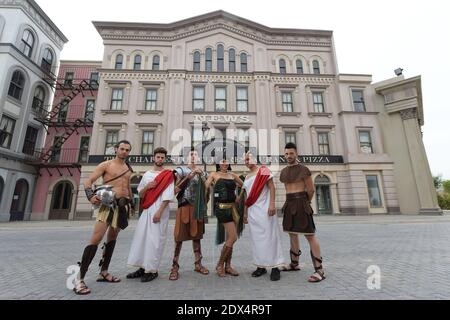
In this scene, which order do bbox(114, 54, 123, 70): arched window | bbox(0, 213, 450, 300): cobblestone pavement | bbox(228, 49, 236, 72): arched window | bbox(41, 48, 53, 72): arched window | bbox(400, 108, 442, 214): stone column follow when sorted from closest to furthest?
bbox(0, 213, 450, 300): cobblestone pavement < bbox(400, 108, 442, 214): stone column < bbox(114, 54, 123, 70): arched window < bbox(41, 48, 53, 72): arched window < bbox(228, 49, 236, 72): arched window

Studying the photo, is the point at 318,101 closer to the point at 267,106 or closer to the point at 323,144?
the point at 323,144

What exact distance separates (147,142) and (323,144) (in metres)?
15.1

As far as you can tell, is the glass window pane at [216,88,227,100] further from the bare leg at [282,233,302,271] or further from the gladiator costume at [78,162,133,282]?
the bare leg at [282,233,302,271]

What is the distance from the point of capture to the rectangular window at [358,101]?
64.3 ft

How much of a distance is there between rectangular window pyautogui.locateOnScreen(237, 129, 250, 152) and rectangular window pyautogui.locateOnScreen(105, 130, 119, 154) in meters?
10.0

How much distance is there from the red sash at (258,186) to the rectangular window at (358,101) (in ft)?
64.9

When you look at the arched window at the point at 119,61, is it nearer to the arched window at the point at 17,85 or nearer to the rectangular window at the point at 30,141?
the arched window at the point at 17,85

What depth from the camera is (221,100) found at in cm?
1922

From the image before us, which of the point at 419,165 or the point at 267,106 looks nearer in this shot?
the point at 419,165

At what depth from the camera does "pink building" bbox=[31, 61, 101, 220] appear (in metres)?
18.5

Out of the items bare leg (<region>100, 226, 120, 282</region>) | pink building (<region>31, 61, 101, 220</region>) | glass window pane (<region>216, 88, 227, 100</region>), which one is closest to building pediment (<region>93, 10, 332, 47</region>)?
pink building (<region>31, 61, 101, 220</region>)

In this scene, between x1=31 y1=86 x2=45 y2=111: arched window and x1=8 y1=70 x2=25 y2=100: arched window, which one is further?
x1=31 y1=86 x2=45 y2=111: arched window

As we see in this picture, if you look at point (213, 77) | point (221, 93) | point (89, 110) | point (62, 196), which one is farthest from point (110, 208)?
point (89, 110)

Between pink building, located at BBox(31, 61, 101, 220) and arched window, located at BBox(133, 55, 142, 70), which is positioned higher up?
arched window, located at BBox(133, 55, 142, 70)
